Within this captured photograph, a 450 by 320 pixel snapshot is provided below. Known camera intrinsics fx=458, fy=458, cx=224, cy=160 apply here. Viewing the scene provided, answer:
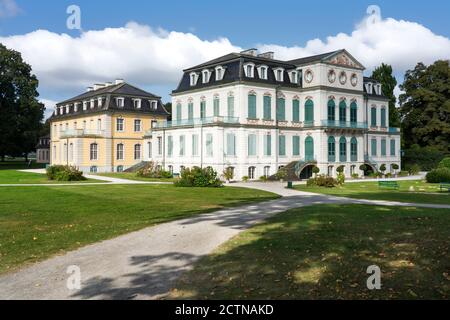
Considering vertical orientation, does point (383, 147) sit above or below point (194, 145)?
above

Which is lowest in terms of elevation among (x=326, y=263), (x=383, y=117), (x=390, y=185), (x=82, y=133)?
(x=326, y=263)

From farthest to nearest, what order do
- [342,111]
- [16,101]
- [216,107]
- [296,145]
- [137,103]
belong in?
1. [16,101]
2. [137,103]
3. [342,111]
4. [296,145]
5. [216,107]

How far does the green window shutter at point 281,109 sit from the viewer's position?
4392 cm

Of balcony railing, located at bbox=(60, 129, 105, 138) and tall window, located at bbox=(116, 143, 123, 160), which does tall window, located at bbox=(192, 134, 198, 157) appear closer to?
tall window, located at bbox=(116, 143, 123, 160)

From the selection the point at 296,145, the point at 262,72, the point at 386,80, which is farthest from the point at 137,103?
the point at 386,80

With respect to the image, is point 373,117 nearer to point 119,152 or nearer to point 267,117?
point 267,117

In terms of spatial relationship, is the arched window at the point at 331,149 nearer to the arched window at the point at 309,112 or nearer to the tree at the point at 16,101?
the arched window at the point at 309,112

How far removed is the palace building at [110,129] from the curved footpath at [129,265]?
39254 mm

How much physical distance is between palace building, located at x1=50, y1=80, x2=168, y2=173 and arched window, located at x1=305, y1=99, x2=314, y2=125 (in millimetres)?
16683

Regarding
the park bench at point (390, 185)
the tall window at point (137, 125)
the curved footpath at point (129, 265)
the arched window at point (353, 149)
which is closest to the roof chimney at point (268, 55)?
the arched window at point (353, 149)

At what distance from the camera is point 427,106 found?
60.2 m

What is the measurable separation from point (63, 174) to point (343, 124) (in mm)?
26669

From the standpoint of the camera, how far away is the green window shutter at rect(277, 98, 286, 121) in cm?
4392
